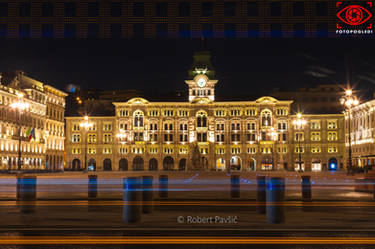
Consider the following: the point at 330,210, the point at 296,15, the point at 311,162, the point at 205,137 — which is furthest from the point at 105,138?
the point at 330,210

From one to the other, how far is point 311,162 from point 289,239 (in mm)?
92842

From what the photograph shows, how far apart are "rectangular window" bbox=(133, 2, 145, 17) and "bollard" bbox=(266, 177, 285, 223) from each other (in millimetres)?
17136

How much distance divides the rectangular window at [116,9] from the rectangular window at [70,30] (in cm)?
241

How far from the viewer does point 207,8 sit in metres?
24.8

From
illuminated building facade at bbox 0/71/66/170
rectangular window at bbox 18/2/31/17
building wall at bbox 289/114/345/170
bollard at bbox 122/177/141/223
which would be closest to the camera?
bollard at bbox 122/177/141/223

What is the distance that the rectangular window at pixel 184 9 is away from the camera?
24202 millimetres

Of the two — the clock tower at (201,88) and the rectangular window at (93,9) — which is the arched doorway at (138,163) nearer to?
the clock tower at (201,88)

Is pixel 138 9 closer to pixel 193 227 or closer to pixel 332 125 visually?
pixel 193 227

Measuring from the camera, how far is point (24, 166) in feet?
257

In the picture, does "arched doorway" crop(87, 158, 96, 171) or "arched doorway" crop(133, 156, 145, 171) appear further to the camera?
"arched doorway" crop(87, 158, 96, 171)

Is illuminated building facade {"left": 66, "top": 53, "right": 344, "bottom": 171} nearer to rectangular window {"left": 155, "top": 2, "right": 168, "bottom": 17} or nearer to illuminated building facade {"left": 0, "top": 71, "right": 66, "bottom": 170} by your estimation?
illuminated building facade {"left": 0, "top": 71, "right": 66, "bottom": 170}

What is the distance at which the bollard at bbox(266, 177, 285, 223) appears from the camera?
388 inches

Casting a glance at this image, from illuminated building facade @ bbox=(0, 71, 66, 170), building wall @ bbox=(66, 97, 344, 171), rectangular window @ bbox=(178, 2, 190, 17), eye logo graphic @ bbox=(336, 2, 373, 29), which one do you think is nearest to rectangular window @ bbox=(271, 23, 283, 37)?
eye logo graphic @ bbox=(336, 2, 373, 29)

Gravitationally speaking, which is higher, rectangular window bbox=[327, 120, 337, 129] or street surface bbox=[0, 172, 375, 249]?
rectangular window bbox=[327, 120, 337, 129]
